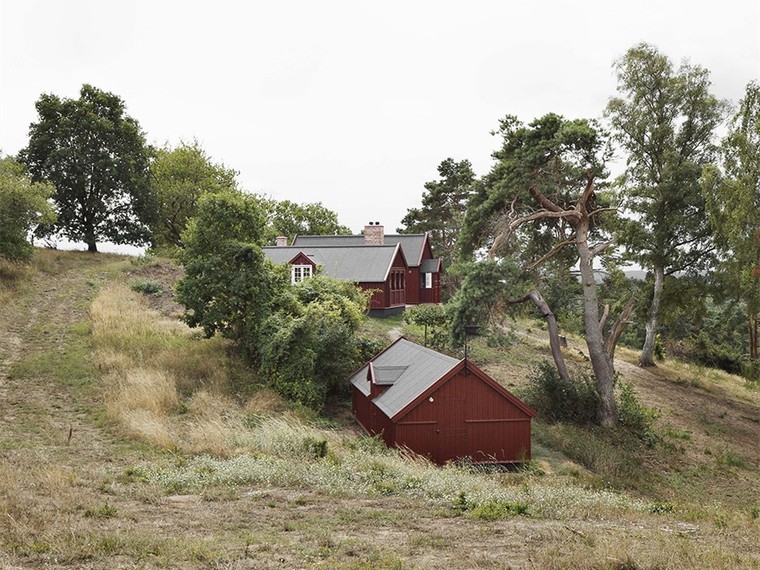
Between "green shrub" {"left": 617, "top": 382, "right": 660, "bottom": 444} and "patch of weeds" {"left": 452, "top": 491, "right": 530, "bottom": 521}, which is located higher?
"patch of weeds" {"left": 452, "top": 491, "right": 530, "bottom": 521}

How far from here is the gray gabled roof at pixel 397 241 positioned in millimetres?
52250

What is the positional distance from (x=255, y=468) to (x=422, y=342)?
23.0 metres

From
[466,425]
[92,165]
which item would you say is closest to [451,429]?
Answer: [466,425]

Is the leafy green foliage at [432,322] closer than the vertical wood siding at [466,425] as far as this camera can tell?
No

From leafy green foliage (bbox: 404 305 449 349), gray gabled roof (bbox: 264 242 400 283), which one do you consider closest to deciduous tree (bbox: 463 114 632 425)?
leafy green foliage (bbox: 404 305 449 349)

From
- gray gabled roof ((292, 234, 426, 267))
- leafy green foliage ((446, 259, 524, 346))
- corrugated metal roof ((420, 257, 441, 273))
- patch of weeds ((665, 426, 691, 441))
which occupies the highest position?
gray gabled roof ((292, 234, 426, 267))

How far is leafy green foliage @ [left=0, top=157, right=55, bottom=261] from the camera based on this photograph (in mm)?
37078

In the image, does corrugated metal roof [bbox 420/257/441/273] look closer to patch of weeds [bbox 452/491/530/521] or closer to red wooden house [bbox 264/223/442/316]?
red wooden house [bbox 264/223/442/316]

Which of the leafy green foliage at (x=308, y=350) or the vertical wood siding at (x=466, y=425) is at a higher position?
the leafy green foliage at (x=308, y=350)

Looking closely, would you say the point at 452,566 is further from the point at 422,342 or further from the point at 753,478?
the point at 422,342

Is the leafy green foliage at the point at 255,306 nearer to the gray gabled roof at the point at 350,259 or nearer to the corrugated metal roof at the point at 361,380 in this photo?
the corrugated metal roof at the point at 361,380

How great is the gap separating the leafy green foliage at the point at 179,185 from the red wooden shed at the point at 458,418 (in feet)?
142

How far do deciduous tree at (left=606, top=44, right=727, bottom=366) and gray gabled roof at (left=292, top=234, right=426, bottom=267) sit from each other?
66.2ft

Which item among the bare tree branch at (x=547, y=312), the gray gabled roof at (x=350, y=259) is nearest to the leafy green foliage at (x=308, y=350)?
the bare tree branch at (x=547, y=312)
